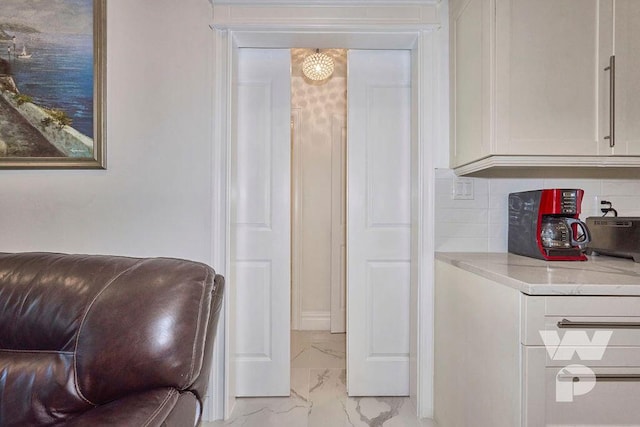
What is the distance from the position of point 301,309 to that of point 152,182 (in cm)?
189

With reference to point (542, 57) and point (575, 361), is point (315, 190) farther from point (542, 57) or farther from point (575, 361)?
point (575, 361)

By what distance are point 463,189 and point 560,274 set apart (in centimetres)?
79

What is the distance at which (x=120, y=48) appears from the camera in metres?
1.91

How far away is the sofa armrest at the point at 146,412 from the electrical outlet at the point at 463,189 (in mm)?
1582

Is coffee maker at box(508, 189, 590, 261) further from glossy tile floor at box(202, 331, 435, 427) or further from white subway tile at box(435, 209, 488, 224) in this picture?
glossy tile floor at box(202, 331, 435, 427)

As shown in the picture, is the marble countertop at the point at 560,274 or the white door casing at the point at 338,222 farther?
the white door casing at the point at 338,222

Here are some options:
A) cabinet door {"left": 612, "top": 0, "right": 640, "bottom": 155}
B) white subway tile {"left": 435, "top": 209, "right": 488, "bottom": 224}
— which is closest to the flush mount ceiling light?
white subway tile {"left": 435, "top": 209, "right": 488, "bottom": 224}

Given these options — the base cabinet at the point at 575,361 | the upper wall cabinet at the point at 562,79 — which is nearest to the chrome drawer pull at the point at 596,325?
the base cabinet at the point at 575,361

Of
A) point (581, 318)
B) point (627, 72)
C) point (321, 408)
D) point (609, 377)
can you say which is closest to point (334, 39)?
point (627, 72)

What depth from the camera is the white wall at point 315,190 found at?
309cm

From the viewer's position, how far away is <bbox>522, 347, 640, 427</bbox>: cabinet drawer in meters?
1.06

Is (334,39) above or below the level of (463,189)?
above

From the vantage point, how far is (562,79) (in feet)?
4.95

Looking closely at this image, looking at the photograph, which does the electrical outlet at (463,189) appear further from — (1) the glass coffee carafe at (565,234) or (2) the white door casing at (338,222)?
(2) the white door casing at (338,222)
